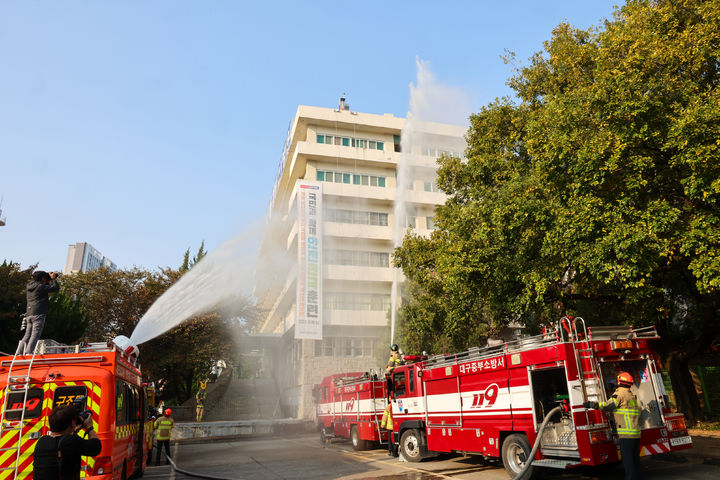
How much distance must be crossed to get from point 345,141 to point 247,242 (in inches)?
641

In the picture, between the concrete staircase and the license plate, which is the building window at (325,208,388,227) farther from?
the license plate

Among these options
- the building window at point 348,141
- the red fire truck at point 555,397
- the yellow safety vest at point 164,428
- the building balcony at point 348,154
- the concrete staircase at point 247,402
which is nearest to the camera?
the red fire truck at point 555,397

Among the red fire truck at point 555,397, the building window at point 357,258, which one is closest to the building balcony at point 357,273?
the building window at point 357,258

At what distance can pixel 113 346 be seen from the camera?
8.72 m

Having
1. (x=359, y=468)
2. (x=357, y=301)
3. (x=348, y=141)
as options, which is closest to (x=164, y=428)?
(x=359, y=468)

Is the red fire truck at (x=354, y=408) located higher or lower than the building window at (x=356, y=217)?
lower

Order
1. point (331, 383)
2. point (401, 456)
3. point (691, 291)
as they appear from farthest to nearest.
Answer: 1. point (331, 383)
2. point (691, 291)
3. point (401, 456)

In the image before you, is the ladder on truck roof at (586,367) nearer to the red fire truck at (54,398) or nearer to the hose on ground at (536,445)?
the hose on ground at (536,445)

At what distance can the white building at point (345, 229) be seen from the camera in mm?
36219

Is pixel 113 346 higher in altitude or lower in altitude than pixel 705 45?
lower

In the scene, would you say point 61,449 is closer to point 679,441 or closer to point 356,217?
point 679,441

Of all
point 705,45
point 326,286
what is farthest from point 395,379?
point 326,286

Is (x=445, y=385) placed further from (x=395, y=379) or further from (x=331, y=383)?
(x=331, y=383)

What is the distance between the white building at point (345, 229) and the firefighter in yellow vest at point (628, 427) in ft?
87.1
